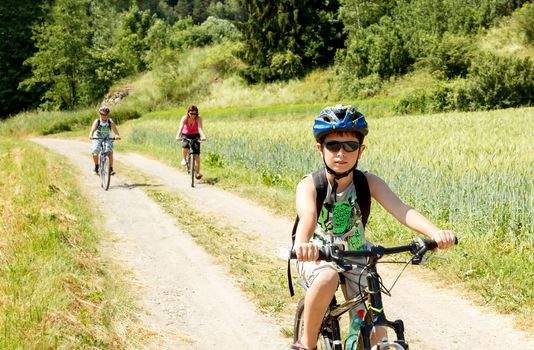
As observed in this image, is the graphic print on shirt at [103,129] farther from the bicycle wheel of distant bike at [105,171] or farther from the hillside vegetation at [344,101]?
the hillside vegetation at [344,101]

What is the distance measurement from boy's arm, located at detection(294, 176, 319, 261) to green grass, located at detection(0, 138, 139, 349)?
2302 mm

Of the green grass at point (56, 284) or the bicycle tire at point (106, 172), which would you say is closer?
the green grass at point (56, 284)

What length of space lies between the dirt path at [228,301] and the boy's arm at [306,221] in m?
2.06

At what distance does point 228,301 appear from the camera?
6.41 meters

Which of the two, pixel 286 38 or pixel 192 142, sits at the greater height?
pixel 286 38

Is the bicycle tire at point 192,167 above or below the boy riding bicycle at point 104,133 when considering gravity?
below

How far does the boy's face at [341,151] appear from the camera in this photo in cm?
358

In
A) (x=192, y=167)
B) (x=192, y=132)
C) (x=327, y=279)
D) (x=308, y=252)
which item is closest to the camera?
(x=308, y=252)

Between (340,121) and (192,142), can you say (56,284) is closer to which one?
(340,121)

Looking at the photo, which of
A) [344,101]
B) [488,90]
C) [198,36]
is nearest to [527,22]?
[488,90]

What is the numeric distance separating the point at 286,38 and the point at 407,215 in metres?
53.9

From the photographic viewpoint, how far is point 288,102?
164ft

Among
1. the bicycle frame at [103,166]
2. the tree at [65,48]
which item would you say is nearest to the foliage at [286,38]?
the tree at [65,48]

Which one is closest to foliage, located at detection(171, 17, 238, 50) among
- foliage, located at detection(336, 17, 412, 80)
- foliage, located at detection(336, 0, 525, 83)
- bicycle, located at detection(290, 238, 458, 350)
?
foliage, located at detection(336, 0, 525, 83)
